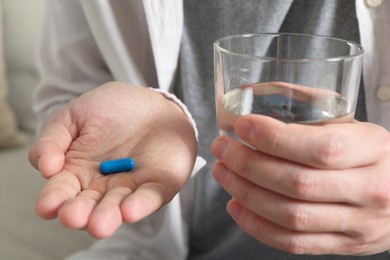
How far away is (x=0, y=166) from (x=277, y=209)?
741 millimetres

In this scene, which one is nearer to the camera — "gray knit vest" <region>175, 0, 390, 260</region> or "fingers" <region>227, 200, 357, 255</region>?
"fingers" <region>227, 200, 357, 255</region>

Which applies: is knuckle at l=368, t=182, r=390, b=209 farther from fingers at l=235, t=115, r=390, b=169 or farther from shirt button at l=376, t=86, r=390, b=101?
shirt button at l=376, t=86, r=390, b=101

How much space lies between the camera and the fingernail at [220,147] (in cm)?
42

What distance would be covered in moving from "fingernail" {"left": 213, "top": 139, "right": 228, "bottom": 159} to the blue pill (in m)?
0.09

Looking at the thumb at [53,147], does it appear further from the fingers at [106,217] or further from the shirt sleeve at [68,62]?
the shirt sleeve at [68,62]

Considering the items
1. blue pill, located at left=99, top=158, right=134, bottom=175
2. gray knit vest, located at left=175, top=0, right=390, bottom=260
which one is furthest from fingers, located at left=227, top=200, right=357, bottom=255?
gray knit vest, located at left=175, top=0, right=390, bottom=260

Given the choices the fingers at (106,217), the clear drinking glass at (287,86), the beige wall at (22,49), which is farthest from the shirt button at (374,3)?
the beige wall at (22,49)

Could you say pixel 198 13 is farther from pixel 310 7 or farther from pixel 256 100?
pixel 256 100

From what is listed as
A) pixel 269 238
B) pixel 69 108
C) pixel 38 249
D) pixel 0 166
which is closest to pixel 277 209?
pixel 269 238

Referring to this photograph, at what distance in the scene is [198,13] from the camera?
2.21 ft

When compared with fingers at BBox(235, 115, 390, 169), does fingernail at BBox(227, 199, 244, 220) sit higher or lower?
lower

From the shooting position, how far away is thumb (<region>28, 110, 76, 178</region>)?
44 centimetres

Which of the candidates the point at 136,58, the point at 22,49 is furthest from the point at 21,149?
the point at 136,58

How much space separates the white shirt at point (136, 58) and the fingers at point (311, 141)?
21 cm
